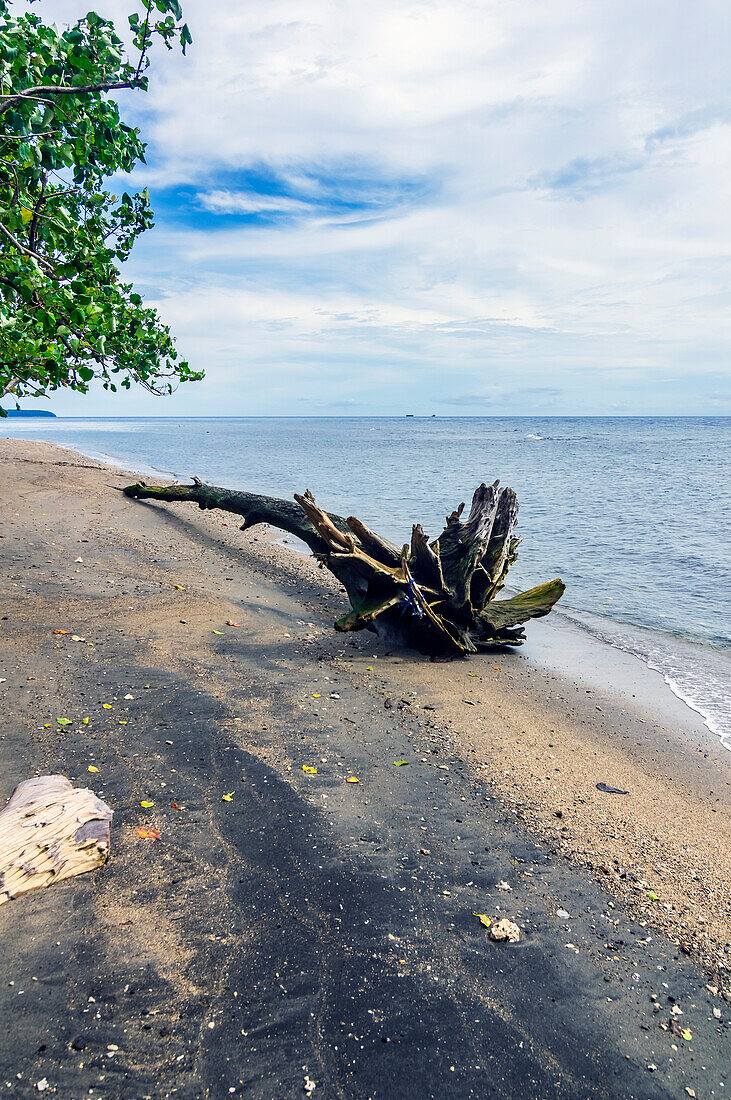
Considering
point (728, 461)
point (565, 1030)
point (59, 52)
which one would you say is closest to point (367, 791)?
point (565, 1030)

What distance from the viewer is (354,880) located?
4.18m

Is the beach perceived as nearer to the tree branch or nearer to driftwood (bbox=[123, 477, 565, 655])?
driftwood (bbox=[123, 477, 565, 655])

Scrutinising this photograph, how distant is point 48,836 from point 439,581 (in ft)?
21.0

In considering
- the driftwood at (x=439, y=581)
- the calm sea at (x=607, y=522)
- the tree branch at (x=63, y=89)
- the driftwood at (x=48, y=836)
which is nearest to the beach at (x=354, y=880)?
the driftwood at (x=48, y=836)

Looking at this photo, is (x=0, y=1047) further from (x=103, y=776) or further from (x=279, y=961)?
(x=103, y=776)

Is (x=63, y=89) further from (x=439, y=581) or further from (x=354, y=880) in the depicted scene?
(x=439, y=581)

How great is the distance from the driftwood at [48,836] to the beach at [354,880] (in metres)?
0.12

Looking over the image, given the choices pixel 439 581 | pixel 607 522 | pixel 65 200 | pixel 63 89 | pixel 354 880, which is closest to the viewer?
pixel 63 89

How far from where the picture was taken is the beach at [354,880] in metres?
3.03

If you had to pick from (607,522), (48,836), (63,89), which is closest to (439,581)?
(48,836)

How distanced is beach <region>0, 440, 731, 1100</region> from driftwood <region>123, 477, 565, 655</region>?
76 cm

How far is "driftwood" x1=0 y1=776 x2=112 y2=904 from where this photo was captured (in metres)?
3.69

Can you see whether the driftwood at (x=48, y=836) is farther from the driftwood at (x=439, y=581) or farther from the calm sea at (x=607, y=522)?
the calm sea at (x=607, y=522)

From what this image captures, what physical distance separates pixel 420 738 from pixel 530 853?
1.84 metres
